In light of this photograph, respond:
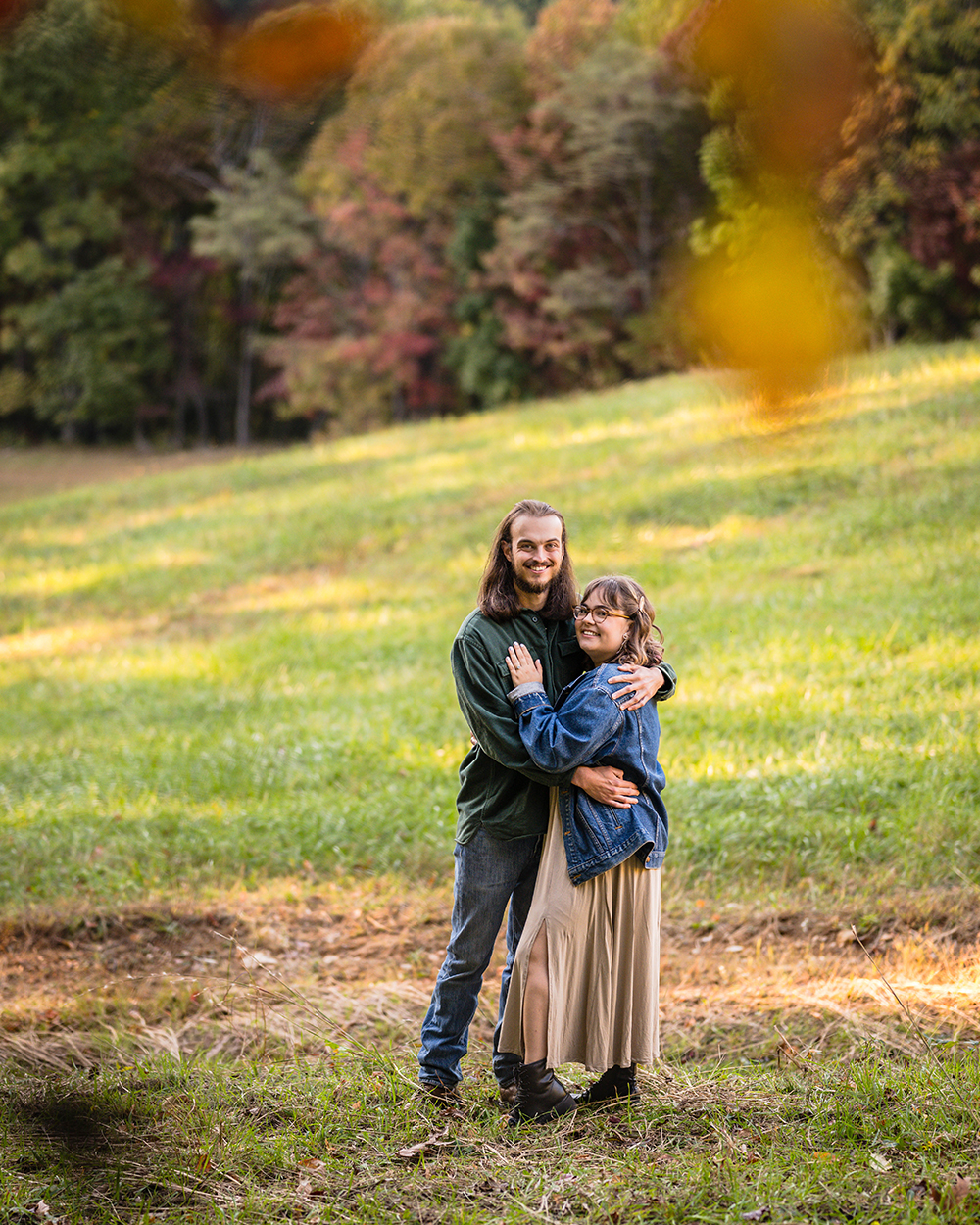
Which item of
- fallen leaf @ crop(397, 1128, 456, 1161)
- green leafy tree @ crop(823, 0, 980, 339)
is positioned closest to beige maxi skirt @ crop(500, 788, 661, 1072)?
fallen leaf @ crop(397, 1128, 456, 1161)

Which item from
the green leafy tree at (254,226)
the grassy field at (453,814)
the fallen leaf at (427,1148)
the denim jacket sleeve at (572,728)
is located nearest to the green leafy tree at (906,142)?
the grassy field at (453,814)

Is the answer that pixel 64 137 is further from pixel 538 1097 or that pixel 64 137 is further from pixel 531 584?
pixel 538 1097

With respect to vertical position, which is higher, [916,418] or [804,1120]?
[916,418]

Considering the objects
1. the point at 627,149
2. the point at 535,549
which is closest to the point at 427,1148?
the point at 535,549

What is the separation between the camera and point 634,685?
9.71 ft

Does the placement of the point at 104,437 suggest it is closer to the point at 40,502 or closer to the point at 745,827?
the point at 40,502

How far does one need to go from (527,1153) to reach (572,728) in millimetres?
1157

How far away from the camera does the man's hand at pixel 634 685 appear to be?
295cm

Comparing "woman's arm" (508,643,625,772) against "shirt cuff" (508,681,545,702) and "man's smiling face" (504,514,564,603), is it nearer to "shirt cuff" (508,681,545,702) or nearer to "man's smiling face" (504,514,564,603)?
"shirt cuff" (508,681,545,702)

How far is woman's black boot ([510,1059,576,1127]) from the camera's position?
308cm

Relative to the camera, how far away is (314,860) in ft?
19.6

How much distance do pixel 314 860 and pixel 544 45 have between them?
478cm

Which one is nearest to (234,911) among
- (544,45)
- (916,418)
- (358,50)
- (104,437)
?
(544,45)

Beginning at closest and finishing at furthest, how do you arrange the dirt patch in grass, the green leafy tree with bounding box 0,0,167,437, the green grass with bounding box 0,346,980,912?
the green leafy tree with bounding box 0,0,167,437 < the dirt patch in grass < the green grass with bounding box 0,346,980,912
